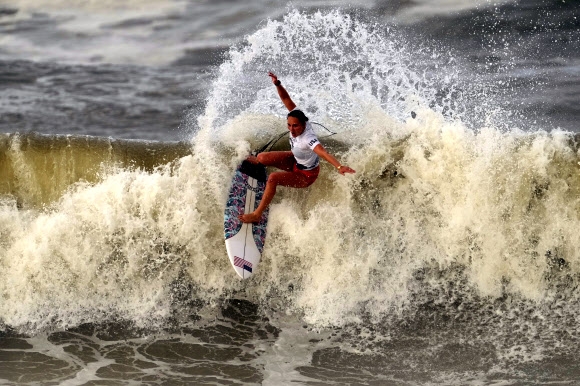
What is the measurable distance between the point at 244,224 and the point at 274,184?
21.6 inches

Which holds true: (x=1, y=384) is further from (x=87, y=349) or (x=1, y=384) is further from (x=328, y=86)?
(x=328, y=86)

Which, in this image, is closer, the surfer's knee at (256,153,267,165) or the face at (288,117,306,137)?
the face at (288,117,306,137)

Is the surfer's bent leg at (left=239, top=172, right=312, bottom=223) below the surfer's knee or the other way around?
below

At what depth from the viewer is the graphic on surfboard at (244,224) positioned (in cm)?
736

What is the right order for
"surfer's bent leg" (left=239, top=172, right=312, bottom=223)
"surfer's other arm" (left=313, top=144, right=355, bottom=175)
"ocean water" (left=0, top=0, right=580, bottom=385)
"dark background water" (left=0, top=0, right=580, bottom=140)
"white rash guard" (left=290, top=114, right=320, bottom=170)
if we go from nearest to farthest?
"surfer's other arm" (left=313, top=144, right=355, bottom=175)
"ocean water" (left=0, top=0, right=580, bottom=385)
"white rash guard" (left=290, top=114, right=320, bottom=170)
"surfer's bent leg" (left=239, top=172, right=312, bottom=223)
"dark background water" (left=0, top=0, right=580, bottom=140)

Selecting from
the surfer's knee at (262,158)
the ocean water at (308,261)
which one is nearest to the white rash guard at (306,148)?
the surfer's knee at (262,158)

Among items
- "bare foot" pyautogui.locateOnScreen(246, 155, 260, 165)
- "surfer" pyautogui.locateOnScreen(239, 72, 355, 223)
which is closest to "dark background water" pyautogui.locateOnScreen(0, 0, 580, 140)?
"bare foot" pyautogui.locateOnScreen(246, 155, 260, 165)

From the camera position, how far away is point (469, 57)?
13062mm

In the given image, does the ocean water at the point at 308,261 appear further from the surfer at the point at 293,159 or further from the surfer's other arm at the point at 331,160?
the surfer's other arm at the point at 331,160

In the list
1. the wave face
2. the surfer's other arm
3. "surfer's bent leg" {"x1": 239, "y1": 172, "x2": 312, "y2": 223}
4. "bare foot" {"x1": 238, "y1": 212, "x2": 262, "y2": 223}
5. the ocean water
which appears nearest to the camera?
the surfer's other arm

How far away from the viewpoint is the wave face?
758 cm

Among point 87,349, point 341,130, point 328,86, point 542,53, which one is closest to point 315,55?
point 328,86

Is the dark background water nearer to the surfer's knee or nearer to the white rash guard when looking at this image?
the surfer's knee

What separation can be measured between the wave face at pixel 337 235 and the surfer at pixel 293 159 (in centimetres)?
41
